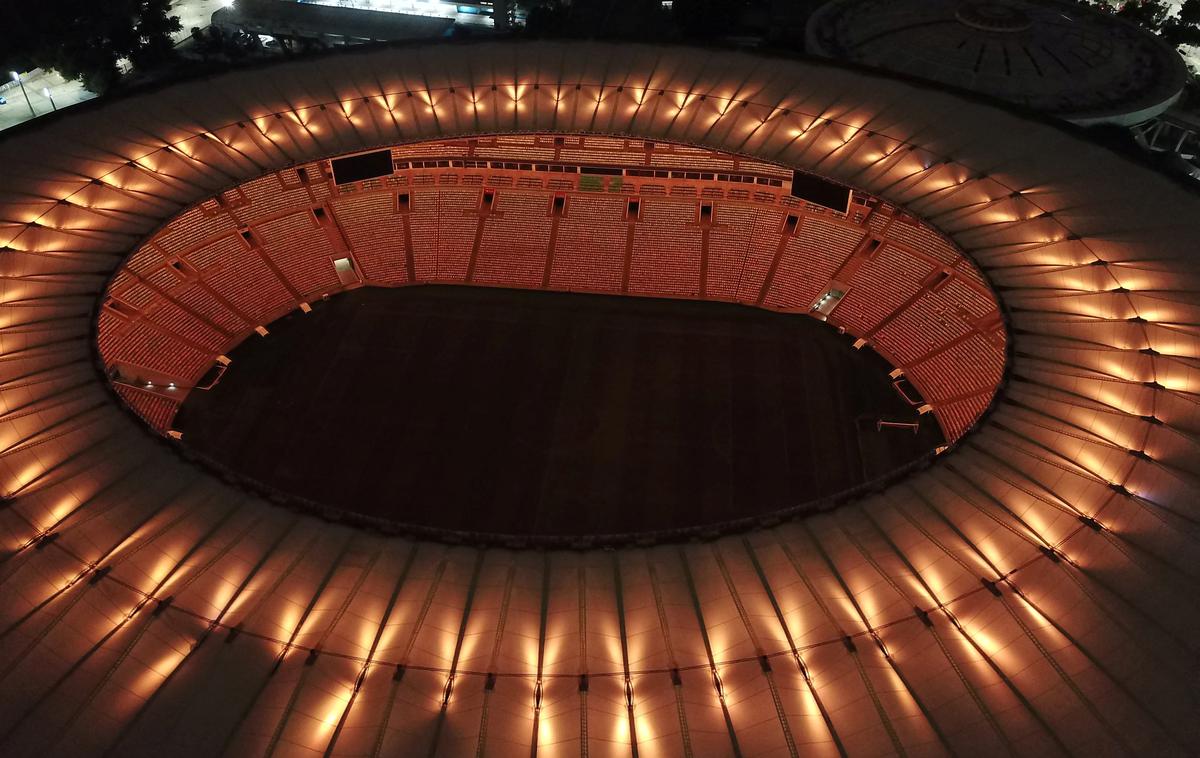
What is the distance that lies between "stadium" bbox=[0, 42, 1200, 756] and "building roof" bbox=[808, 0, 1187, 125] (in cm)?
1270

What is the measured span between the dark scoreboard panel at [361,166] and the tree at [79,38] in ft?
82.5

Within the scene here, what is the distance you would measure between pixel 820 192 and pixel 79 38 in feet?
152

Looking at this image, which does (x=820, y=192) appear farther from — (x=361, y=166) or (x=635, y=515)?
(x=361, y=166)

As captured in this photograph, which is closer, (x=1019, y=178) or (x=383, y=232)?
(x=1019, y=178)

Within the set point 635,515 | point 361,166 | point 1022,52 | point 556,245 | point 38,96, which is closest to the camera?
point 635,515

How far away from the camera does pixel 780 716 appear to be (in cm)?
1473

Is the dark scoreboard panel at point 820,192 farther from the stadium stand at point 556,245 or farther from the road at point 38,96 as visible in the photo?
the road at point 38,96

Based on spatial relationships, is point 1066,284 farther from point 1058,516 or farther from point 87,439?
point 87,439

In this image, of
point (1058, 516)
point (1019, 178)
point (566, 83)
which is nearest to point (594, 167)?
point (566, 83)

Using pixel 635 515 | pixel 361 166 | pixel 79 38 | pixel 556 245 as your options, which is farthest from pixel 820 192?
pixel 79 38

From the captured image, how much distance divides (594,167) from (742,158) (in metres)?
6.74

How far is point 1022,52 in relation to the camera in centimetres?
4203

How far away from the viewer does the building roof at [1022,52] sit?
39844 millimetres

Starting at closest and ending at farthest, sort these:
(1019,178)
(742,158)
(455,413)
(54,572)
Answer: (54,572) → (1019,178) → (455,413) → (742,158)
